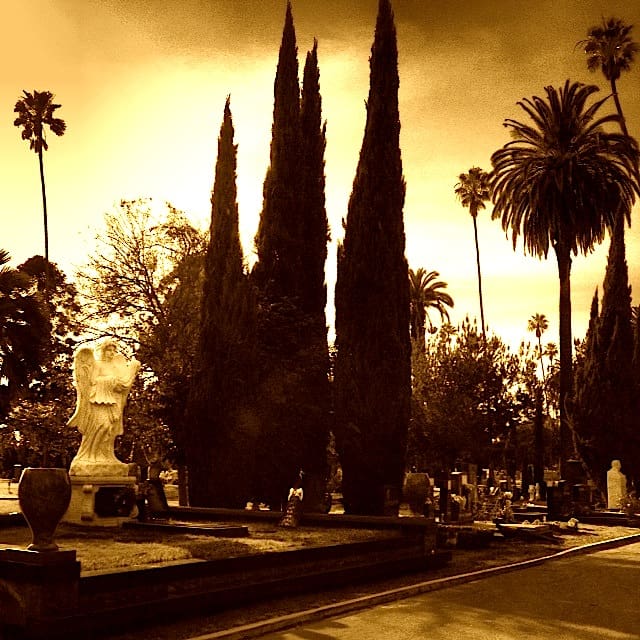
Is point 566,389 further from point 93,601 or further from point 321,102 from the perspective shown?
point 93,601

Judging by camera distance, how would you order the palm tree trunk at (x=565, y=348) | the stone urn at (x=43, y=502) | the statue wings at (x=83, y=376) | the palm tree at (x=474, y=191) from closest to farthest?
1. the stone urn at (x=43, y=502)
2. the statue wings at (x=83, y=376)
3. the palm tree trunk at (x=565, y=348)
4. the palm tree at (x=474, y=191)

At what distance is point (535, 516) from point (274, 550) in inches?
557

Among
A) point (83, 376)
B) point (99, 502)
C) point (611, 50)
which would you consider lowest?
point (99, 502)

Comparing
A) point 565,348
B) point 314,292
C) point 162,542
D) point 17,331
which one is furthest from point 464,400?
point 162,542

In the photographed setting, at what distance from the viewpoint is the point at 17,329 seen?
21.4m

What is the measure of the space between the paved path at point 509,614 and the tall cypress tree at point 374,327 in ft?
33.4

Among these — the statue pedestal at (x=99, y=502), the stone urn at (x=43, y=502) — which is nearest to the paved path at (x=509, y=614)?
the stone urn at (x=43, y=502)

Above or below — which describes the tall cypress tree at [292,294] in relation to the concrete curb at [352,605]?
above

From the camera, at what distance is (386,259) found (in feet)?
79.8

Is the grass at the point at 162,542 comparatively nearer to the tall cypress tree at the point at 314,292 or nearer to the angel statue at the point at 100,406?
the angel statue at the point at 100,406

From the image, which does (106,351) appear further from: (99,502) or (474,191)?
(474,191)

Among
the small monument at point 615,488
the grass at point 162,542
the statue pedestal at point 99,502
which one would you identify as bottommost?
the grass at point 162,542

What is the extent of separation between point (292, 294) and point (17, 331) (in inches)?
319

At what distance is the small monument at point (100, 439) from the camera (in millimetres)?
14672
